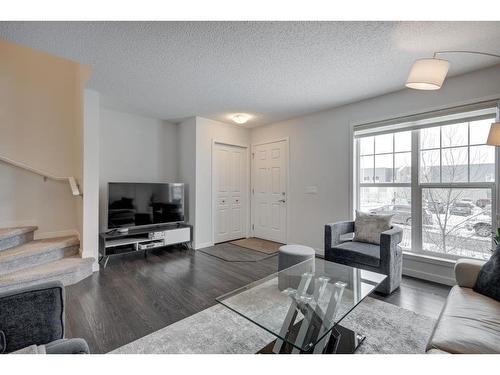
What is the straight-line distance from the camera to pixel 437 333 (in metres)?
1.18

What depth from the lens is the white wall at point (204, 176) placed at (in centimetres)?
421

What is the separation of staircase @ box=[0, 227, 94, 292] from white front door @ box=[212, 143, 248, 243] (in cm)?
221

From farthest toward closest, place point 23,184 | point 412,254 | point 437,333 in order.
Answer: point 23,184, point 412,254, point 437,333

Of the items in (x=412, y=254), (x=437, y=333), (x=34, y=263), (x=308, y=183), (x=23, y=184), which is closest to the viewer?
(x=437, y=333)

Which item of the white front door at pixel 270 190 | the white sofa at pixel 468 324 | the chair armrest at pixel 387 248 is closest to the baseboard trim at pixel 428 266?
the chair armrest at pixel 387 248

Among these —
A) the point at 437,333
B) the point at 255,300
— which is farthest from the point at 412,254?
the point at 255,300

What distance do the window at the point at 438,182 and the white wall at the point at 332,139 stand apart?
0.73 feet

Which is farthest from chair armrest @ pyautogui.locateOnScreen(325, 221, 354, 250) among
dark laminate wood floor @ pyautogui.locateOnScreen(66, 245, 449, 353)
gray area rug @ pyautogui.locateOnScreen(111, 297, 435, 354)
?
gray area rug @ pyautogui.locateOnScreen(111, 297, 435, 354)

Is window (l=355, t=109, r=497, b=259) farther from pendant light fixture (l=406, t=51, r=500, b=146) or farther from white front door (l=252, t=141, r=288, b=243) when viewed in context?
white front door (l=252, t=141, r=288, b=243)

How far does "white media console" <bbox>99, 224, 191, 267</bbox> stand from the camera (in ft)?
10.9

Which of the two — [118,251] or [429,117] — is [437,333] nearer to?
[429,117]

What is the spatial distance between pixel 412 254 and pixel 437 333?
211cm
